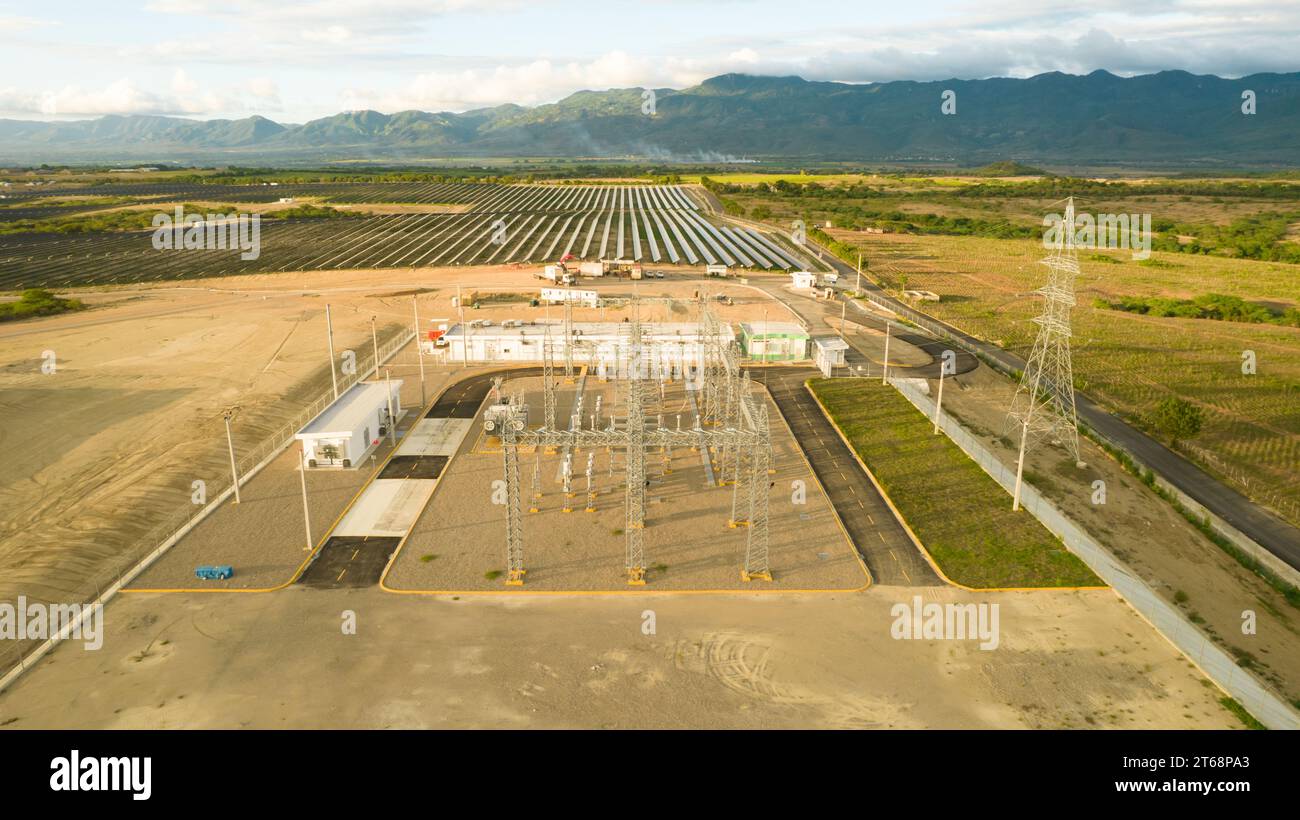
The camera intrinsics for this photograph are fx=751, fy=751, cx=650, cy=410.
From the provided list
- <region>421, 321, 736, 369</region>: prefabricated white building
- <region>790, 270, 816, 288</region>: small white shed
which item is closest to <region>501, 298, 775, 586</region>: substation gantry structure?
<region>421, 321, 736, 369</region>: prefabricated white building

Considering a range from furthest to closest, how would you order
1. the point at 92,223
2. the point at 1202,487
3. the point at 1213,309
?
the point at 92,223 → the point at 1213,309 → the point at 1202,487

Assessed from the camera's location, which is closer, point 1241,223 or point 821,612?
point 821,612

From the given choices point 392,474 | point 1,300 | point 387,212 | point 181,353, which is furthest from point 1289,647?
point 387,212

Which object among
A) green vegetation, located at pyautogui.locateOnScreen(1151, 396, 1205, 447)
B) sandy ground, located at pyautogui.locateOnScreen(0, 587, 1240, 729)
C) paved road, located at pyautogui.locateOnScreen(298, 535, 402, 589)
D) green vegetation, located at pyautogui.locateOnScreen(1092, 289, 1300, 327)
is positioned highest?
green vegetation, located at pyautogui.locateOnScreen(1092, 289, 1300, 327)

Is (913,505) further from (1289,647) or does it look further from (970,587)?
(1289,647)

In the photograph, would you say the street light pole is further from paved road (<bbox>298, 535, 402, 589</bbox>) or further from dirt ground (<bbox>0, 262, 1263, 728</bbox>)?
paved road (<bbox>298, 535, 402, 589</bbox>)

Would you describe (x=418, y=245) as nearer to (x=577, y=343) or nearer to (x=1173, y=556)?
(x=577, y=343)

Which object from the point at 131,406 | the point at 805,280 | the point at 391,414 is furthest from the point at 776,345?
the point at 131,406
